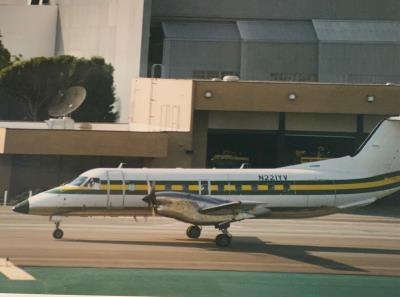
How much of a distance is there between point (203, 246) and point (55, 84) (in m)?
42.8

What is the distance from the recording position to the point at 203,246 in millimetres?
18797

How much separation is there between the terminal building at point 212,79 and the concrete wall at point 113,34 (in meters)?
0.16

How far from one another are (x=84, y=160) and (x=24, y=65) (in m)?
23.3

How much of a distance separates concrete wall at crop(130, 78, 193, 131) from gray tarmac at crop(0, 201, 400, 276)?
12.0 metres

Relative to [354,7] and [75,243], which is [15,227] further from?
[354,7]

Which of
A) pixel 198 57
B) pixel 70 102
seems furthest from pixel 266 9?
pixel 70 102

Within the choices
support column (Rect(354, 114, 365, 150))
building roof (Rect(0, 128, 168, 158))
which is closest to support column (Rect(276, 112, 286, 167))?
support column (Rect(354, 114, 365, 150))

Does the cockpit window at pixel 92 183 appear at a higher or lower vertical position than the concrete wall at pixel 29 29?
lower

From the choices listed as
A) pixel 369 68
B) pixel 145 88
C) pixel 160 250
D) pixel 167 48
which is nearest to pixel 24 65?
pixel 167 48

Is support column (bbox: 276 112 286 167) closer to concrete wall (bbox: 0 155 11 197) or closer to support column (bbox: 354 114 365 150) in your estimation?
support column (bbox: 354 114 365 150)

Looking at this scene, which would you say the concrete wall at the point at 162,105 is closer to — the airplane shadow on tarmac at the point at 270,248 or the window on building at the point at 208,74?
the airplane shadow on tarmac at the point at 270,248

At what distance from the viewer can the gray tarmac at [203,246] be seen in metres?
14.8

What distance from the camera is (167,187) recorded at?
2027 cm

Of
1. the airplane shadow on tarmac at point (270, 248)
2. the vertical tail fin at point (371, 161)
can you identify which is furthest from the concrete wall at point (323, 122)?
the airplane shadow on tarmac at point (270, 248)
